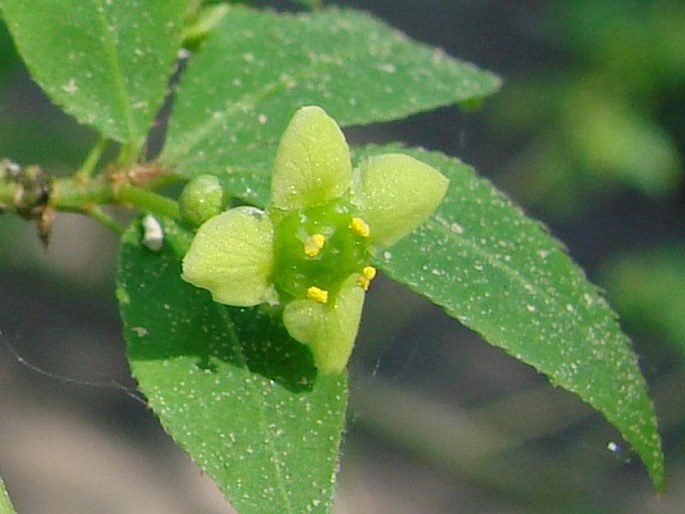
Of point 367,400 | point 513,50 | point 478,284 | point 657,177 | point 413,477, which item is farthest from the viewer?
point 513,50

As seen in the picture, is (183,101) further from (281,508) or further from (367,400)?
(367,400)

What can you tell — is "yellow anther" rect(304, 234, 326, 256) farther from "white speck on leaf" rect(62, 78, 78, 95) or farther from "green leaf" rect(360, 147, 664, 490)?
"white speck on leaf" rect(62, 78, 78, 95)

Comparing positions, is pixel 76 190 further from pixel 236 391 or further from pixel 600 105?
pixel 600 105

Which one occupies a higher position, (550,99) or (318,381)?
(318,381)

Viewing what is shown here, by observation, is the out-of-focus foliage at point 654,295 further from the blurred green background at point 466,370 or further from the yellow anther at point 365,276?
the yellow anther at point 365,276

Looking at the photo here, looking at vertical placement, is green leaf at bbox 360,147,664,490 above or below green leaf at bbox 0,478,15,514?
above

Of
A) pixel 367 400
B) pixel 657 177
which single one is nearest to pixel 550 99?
pixel 657 177

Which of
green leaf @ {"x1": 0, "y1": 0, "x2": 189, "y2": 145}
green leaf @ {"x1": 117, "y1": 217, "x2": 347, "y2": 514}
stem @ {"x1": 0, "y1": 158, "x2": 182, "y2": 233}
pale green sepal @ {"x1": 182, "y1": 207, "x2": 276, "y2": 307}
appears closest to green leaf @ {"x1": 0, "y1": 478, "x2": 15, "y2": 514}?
green leaf @ {"x1": 117, "y1": 217, "x2": 347, "y2": 514}

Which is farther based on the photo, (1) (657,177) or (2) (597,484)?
(2) (597,484)
